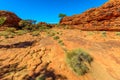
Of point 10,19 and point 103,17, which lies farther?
point 10,19

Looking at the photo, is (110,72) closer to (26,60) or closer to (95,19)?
(26,60)

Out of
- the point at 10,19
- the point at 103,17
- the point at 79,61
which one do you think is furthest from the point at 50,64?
the point at 10,19

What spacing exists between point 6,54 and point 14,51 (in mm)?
703

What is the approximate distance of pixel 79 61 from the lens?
351 inches

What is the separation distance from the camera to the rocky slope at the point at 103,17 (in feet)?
69.5

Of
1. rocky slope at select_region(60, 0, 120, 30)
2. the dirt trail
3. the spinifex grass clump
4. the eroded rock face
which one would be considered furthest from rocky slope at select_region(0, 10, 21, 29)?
the spinifex grass clump

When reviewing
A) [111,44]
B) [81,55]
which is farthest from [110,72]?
[111,44]

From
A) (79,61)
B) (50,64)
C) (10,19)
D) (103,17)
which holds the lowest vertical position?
(50,64)

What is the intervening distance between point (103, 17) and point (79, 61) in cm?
1553

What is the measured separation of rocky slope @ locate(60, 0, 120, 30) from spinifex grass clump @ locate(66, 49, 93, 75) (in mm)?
12630

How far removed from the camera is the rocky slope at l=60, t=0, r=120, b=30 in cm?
2119

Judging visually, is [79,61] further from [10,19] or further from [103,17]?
[10,19]

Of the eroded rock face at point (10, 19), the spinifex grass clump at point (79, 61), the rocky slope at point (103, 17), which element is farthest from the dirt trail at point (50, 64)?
the eroded rock face at point (10, 19)

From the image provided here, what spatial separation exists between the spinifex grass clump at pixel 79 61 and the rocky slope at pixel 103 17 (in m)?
12.6
